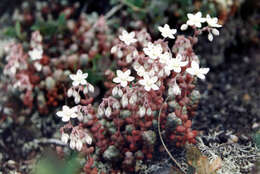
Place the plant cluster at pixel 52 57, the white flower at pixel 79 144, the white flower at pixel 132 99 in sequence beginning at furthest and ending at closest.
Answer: the plant cluster at pixel 52 57
the white flower at pixel 132 99
the white flower at pixel 79 144

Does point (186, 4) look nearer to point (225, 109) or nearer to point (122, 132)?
point (225, 109)

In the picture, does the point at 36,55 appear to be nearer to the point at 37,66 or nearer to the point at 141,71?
the point at 37,66

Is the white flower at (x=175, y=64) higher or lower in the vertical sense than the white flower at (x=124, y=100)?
higher

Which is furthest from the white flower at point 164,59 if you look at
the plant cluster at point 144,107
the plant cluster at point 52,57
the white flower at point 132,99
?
the plant cluster at point 52,57

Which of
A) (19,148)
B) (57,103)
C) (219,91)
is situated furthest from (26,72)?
(219,91)

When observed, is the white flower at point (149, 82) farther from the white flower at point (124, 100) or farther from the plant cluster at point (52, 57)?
the plant cluster at point (52, 57)

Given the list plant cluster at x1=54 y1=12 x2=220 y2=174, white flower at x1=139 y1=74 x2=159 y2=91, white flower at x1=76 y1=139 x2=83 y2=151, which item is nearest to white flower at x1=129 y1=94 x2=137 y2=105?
plant cluster at x1=54 y1=12 x2=220 y2=174

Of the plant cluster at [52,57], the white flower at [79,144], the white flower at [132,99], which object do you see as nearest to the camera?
the white flower at [79,144]

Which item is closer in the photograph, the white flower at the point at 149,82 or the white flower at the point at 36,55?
the white flower at the point at 149,82

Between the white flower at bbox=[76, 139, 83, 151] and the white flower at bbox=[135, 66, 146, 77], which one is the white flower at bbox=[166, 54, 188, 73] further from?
the white flower at bbox=[76, 139, 83, 151]
